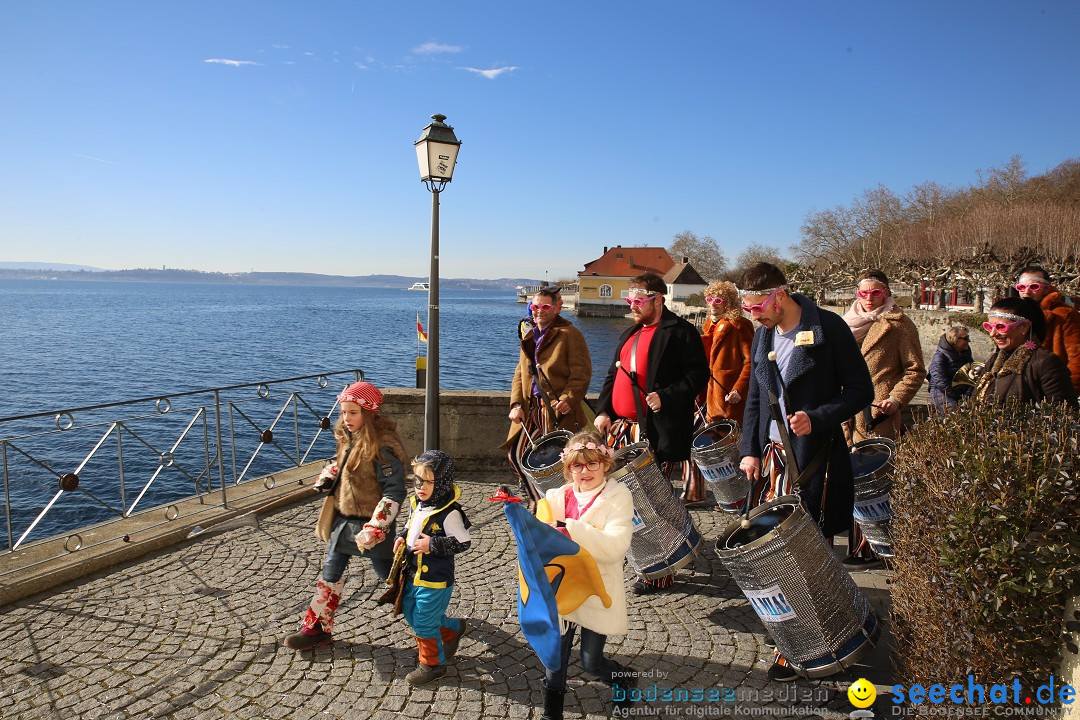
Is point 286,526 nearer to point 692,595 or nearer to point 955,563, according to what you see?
point 692,595

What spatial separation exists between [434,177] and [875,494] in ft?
17.0

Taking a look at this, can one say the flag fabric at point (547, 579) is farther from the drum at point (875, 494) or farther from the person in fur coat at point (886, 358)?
the person in fur coat at point (886, 358)

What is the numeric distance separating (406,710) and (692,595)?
2.13m

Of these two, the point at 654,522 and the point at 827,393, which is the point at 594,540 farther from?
the point at 827,393

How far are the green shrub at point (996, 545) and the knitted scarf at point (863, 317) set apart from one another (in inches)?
134

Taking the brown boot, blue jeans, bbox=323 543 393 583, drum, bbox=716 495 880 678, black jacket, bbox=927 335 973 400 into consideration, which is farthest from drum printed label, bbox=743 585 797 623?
black jacket, bbox=927 335 973 400

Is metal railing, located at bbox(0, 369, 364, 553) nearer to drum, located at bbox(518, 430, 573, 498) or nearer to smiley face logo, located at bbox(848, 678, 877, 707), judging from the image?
drum, located at bbox(518, 430, 573, 498)

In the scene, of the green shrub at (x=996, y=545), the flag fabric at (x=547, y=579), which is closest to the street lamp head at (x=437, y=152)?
the flag fabric at (x=547, y=579)

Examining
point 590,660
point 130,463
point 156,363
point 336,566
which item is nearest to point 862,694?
point 590,660

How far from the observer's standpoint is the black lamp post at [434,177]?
742 centimetres

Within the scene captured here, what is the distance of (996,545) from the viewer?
2.52 m

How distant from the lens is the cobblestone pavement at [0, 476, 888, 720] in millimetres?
3709

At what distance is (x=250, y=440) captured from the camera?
21.9 meters

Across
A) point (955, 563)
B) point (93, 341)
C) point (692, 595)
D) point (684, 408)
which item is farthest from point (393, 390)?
point (93, 341)
